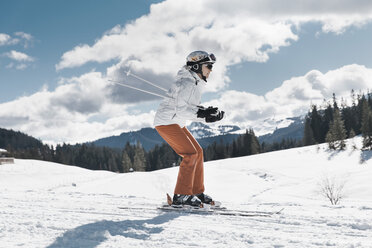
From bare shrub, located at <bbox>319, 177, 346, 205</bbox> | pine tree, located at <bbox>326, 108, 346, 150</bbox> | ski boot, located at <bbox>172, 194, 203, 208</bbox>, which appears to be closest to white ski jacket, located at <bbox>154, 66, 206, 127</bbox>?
ski boot, located at <bbox>172, 194, 203, 208</bbox>

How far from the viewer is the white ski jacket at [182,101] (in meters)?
4.60

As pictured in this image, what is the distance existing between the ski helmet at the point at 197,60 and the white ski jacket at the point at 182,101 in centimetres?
11

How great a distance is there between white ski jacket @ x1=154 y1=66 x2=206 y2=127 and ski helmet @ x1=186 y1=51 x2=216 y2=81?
11 cm

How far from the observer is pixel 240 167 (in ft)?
150

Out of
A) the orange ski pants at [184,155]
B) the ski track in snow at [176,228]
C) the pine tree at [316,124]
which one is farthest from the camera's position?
the pine tree at [316,124]

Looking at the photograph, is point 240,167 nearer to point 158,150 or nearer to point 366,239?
point 366,239

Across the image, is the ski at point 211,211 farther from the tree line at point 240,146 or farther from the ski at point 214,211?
the tree line at point 240,146

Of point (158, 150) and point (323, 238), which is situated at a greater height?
point (158, 150)

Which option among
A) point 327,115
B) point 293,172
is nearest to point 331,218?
point 293,172

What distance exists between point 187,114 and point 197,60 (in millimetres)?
879

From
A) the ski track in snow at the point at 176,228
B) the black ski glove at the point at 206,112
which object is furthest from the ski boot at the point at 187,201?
the black ski glove at the point at 206,112

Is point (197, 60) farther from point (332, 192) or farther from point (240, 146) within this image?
point (240, 146)

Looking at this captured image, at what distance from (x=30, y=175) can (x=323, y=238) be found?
3635cm

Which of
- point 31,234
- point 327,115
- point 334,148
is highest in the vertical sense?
Answer: point 327,115
